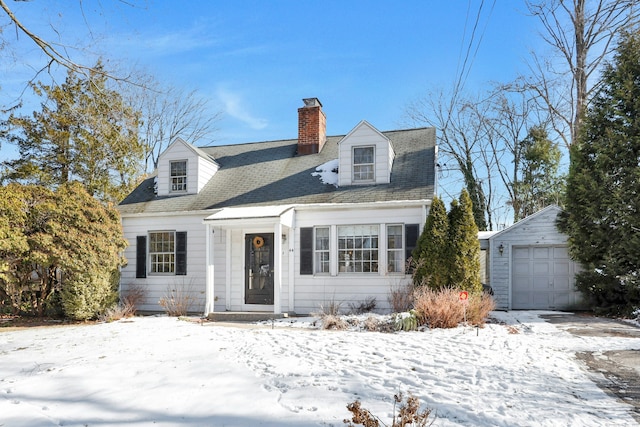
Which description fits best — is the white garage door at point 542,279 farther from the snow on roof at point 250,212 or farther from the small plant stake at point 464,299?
the snow on roof at point 250,212

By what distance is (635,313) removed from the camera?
35.2 ft

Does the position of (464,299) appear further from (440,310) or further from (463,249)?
(463,249)

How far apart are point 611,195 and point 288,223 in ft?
27.4

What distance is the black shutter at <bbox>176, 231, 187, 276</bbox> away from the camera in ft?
42.2

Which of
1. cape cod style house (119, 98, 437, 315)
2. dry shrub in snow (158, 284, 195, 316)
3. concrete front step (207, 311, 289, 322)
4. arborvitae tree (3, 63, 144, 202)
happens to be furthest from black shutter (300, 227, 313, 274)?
arborvitae tree (3, 63, 144, 202)

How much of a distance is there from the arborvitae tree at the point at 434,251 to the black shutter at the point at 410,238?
47 centimetres

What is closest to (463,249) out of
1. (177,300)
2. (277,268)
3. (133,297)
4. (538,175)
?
(277,268)

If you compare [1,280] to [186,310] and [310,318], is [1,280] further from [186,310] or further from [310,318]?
[310,318]

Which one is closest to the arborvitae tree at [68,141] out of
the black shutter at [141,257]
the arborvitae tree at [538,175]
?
the black shutter at [141,257]

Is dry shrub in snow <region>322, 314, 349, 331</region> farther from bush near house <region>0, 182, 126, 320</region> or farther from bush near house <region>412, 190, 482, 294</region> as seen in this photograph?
bush near house <region>0, 182, 126, 320</region>

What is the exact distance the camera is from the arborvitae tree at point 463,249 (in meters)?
10.2

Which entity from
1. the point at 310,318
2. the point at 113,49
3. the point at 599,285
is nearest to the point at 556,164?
the point at 599,285

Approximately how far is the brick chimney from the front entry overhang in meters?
3.20

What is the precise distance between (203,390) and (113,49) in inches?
254
